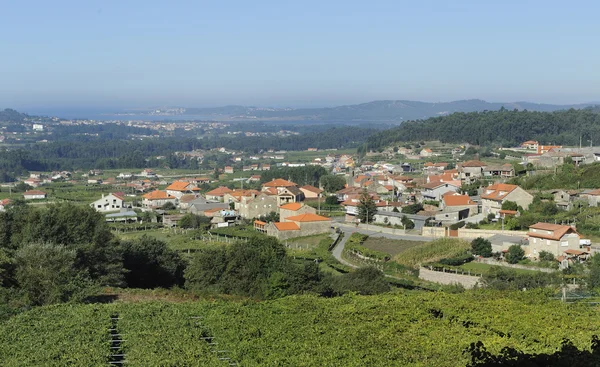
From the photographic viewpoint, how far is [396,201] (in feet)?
126

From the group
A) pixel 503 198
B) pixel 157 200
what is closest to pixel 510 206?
pixel 503 198

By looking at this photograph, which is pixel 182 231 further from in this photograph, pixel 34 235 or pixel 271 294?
pixel 271 294

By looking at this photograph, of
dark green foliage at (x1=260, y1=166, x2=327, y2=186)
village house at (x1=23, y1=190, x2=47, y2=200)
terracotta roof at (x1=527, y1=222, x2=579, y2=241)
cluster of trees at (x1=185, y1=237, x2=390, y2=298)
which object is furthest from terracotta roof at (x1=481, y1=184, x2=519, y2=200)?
village house at (x1=23, y1=190, x2=47, y2=200)

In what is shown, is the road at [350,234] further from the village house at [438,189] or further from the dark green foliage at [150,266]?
the dark green foliage at [150,266]

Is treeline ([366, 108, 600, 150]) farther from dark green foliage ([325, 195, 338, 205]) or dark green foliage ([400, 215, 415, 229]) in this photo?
dark green foliage ([400, 215, 415, 229])

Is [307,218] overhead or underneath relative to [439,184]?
underneath

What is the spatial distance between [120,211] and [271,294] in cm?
2727

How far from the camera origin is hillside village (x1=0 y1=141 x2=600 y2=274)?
2716 centimetres

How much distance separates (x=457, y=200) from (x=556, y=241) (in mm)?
10092

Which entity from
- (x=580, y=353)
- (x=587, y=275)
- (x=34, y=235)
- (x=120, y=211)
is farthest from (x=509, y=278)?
(x=120, y=211)

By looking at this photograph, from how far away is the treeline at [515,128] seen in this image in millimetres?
64312

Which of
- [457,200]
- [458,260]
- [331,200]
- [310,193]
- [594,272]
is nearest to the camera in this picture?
[594,272]

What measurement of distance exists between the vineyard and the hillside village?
37.7 ft

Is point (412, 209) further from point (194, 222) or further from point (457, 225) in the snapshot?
point (194, 222)
